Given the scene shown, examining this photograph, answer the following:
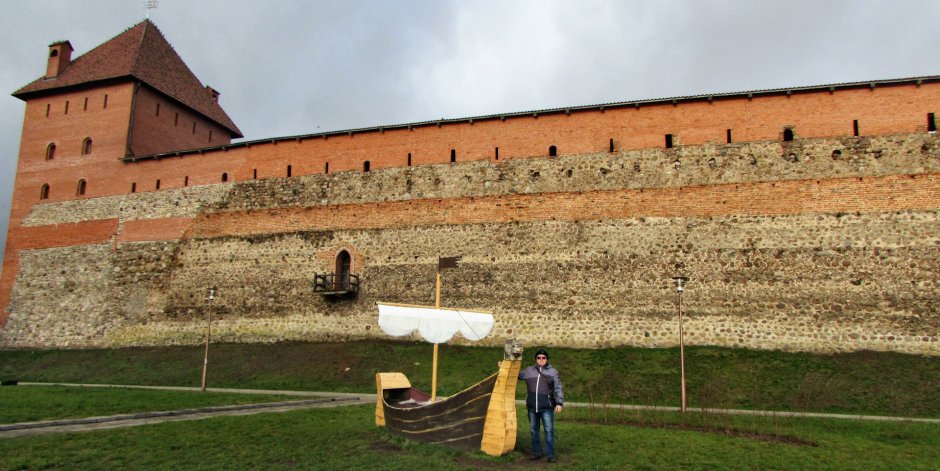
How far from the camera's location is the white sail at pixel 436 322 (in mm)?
9820

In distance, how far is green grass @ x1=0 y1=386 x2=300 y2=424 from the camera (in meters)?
11.4

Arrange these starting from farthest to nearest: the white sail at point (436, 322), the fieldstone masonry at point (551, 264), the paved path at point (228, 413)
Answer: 1. the fieldstone masonry at point (551, 264)
2. the white sail at point (436, 322)
3. the paved path at point (228, 413)

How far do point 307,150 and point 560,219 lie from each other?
10.9 metres

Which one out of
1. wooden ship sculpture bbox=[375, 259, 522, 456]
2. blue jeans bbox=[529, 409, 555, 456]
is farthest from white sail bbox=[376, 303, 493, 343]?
blue jeans bbox=[529, 409, 555, 456]

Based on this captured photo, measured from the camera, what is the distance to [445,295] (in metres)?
20.8

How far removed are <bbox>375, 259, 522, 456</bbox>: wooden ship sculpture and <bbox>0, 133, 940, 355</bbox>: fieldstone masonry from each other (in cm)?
1001

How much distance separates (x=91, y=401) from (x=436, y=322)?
895cm

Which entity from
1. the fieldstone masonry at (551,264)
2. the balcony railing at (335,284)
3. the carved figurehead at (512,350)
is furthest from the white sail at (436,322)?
the balcony railing at (335,284)

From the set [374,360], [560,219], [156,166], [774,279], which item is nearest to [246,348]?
[374,360]

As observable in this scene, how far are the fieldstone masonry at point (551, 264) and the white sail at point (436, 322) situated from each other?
32.5 feet

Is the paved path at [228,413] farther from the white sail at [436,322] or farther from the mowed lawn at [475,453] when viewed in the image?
the white sail at [436,322]

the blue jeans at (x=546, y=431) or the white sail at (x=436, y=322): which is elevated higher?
the white sail at (x=436, y=322)

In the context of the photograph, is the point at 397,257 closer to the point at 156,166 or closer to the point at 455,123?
the point at 455,123

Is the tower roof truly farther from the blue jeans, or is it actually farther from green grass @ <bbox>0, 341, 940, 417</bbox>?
the blue jeans
